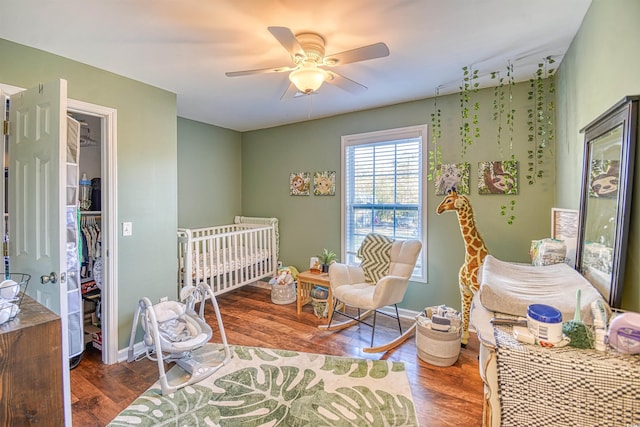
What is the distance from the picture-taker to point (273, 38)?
192 cm

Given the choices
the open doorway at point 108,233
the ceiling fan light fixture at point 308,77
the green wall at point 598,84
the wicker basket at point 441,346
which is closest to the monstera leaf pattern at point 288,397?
the wicker basket at point 441,346

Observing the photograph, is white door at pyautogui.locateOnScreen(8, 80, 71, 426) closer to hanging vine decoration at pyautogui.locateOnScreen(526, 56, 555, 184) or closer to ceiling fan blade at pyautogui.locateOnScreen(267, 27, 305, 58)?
ceiling fan blade at pyautogui.locateOnScreen(267, 27, 305, 58)

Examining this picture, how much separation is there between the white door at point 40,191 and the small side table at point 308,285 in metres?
2.13

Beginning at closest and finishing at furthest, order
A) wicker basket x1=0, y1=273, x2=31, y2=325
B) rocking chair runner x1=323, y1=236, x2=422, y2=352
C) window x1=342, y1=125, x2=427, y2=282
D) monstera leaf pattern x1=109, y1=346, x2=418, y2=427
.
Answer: wicker basket x1=0, y1=273, x2=31, y2=325 → monstera leaf pattern x1=109, y1=346, x2=418, y2=427 → rocking chair runner x1=323, y1=236, x2=422, y2=352 → window x1=342, y1=125, x2=427, y2=282

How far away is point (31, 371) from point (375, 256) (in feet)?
8.82

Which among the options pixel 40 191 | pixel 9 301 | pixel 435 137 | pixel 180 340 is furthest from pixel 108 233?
pixel 435 137

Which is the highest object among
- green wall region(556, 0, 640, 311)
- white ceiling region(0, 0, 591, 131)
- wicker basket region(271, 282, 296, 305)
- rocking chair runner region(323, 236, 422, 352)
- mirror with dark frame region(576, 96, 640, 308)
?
white ceiling region(0, 0, 591, 131)

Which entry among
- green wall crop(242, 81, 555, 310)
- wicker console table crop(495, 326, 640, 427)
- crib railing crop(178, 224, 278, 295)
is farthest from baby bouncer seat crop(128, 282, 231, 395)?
wicker console table crop(495, 326, 640, 427)

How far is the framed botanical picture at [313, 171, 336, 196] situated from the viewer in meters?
3.83

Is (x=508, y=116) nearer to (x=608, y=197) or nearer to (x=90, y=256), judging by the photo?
(x=608, y=197)

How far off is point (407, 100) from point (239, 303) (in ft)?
10.4

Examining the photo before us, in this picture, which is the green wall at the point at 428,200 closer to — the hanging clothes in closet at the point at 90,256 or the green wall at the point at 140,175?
the green wall at the point at 140,175

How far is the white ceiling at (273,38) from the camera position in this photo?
1.61m

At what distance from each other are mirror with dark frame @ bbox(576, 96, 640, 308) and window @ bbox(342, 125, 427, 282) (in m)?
1.60
